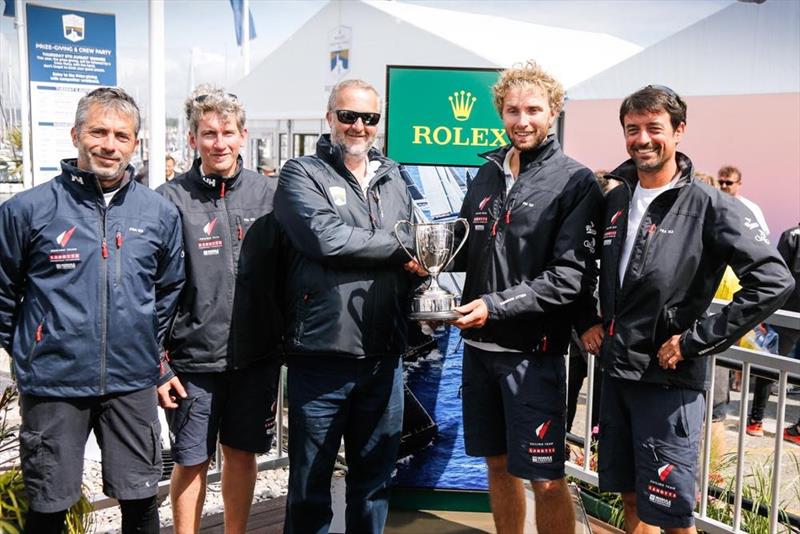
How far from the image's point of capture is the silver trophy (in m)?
2.80

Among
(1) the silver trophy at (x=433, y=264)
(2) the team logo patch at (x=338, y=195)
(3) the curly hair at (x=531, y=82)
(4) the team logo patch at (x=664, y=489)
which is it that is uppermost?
(3) the curly hair at (x=531, y=82)

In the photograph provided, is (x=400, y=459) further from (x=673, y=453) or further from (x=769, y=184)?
(x=769, y=184)

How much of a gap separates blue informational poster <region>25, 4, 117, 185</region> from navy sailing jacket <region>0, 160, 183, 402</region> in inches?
184

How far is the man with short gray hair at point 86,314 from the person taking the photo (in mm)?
2582

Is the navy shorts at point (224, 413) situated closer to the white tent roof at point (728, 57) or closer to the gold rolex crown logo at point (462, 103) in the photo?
the gold rolex crown logo at point (462, 103)

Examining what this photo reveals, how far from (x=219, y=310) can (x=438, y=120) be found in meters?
1.59

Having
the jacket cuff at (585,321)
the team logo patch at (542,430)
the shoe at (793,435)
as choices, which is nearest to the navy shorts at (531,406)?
the team logo patch at (542,430)

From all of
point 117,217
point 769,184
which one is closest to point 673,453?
point 117,217

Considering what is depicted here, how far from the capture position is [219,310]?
9.78 feet

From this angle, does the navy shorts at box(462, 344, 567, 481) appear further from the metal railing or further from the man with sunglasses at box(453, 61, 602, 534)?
the metal railing

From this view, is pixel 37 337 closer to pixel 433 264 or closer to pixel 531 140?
pixel 433 264

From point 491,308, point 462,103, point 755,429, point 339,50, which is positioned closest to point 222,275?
point 491,308

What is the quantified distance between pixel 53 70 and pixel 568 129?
7239 millimetres

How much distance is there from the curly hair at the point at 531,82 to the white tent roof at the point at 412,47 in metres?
8.20
